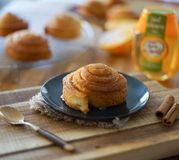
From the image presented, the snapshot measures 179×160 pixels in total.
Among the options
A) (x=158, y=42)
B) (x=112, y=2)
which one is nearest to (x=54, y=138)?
(x=158, y=42)

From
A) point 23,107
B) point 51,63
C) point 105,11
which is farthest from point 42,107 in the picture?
point 105,11

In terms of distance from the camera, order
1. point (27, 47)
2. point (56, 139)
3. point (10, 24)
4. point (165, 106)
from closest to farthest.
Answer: point (56, 139), point (165, 106), point (27, 47), point (10, 24)

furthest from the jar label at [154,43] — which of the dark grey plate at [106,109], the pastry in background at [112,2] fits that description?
the pastry in background at [112,2]

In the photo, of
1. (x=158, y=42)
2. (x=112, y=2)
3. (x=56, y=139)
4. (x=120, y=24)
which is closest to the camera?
(x=56, y=139)

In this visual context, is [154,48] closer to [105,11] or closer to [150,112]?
[150,112]

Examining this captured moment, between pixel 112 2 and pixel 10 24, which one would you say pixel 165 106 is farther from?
pixel 112 2
